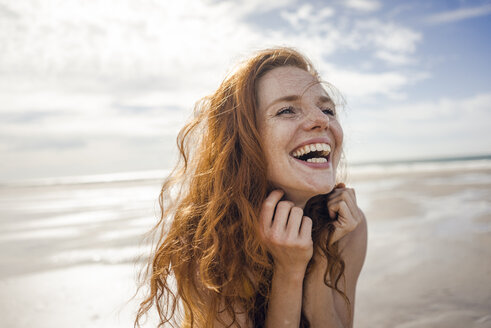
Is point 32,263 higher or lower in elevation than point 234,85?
lower

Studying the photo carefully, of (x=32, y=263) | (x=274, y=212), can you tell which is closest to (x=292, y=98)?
(x=274, y=212)

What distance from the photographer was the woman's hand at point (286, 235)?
2062 mm

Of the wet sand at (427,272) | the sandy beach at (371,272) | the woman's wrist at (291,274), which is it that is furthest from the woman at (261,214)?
the wet sand at (427,272)

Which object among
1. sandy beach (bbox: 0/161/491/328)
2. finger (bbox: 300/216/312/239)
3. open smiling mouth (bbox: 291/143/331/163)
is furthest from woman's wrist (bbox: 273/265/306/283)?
sandy beach (bbox: 0/161/491/328)

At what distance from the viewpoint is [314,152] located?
2.30 meters

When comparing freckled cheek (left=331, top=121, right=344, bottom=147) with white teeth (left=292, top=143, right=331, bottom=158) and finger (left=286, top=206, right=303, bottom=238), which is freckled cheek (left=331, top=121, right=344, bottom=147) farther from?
finger (left=286, top=206, right=303, bottom=238)

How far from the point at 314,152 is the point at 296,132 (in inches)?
9.3

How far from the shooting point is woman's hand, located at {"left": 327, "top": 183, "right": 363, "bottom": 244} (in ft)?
7.78

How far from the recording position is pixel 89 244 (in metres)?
6.65

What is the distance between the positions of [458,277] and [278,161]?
10.4ft

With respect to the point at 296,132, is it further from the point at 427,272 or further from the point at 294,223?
the point at 427,272

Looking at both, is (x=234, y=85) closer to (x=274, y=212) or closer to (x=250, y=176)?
(x=250, y=176)

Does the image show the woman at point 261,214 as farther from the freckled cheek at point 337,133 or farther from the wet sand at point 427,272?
the wet sand at point 427,272

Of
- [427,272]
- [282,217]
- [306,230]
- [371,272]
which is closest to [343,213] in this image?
[306,230]
